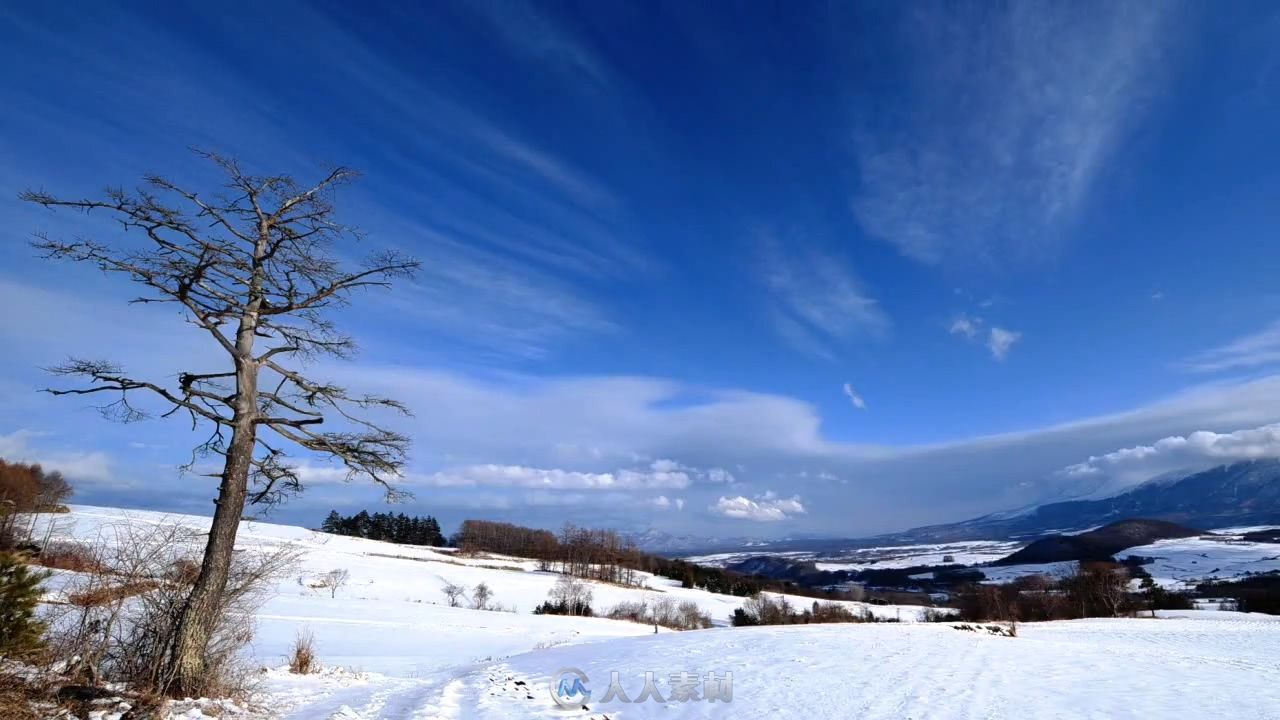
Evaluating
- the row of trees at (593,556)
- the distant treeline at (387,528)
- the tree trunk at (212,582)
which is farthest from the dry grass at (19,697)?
the distant treeline at (387,528)

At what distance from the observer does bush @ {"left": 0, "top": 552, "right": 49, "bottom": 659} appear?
22.5ft

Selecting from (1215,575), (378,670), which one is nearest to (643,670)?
(378,670)

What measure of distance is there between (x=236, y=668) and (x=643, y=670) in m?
8.56

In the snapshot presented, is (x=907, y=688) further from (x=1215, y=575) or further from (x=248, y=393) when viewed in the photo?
(x=1215, y=575)

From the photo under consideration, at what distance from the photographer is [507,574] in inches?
3312

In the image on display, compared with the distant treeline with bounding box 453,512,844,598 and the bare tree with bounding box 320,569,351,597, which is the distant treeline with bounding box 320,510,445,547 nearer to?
the distant treeline with bounding box 453,512,844,598

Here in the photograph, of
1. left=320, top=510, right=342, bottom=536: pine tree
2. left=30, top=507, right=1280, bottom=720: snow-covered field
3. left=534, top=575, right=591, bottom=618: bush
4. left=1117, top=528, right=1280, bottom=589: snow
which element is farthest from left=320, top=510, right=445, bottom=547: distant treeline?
left=1117, top=528, right=1280, bottom=589: snow

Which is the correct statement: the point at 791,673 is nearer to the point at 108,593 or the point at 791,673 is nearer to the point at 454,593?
the point at 108,593
